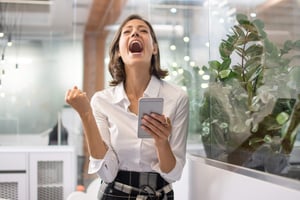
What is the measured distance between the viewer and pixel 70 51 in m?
4.81

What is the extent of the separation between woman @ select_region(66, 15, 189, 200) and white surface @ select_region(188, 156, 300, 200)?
0.15 metres

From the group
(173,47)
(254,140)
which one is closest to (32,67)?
(173,47)

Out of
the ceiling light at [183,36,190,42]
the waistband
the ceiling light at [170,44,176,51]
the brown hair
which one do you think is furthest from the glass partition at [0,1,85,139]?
the waistband

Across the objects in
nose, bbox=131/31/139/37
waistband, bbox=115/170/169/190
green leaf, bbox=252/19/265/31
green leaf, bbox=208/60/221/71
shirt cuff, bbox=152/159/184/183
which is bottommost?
waistband, bbox=115/170/169/190

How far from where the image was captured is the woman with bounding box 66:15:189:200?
3.85ft

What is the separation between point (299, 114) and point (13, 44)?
3.20 metres

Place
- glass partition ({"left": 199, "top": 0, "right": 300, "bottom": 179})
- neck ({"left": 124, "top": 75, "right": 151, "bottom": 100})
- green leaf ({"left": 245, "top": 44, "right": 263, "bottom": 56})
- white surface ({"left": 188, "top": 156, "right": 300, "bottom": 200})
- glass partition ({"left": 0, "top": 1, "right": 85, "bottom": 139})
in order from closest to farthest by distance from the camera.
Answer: white surface ({"left": 188, "top": 156, "right": 300, "bottom": 200})
glass partition ({"left": 199, "top": 0, "right": 300, "bottom": 179})
green leaf ({"left": 245, "top": 44, "right": 263, "bottom": 56})
neck ({"left": 124, "top": 75, "right": 151, "bottom": 100})
glass partition ({"left": 0, "top": 1, "right": 85, "bottom": 139})

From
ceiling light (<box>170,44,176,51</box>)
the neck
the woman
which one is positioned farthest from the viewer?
ceiling light (<box>170,44,176,51</box>)

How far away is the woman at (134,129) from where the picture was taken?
1.17 m

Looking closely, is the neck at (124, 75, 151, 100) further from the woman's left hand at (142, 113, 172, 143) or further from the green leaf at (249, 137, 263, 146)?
the green leaf at (249, 137, 263, 146)

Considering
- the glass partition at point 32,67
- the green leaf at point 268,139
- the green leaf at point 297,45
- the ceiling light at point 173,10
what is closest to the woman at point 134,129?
the green leaf at point 268,139

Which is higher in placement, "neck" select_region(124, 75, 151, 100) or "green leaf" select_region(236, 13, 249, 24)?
"green leaf" select_region(236, 13, 249, 24)

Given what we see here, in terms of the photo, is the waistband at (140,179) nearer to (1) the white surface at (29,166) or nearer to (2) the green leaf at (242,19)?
(2) the green leaf at (242,19)

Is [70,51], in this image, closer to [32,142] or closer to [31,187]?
[32,142]
